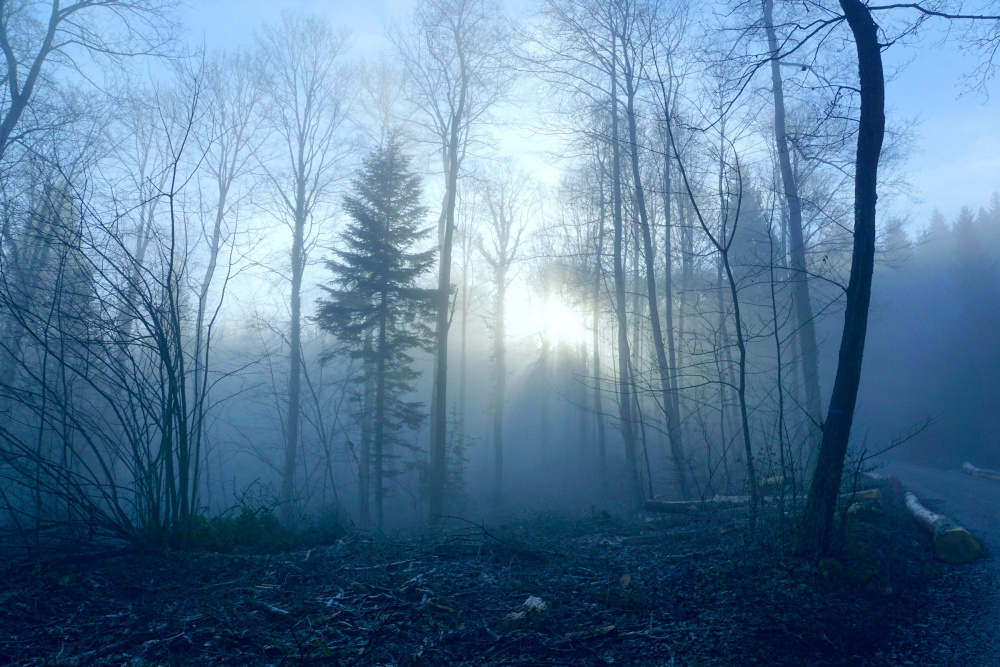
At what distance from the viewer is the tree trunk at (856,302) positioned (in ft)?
16.7

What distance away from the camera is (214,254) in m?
19.2

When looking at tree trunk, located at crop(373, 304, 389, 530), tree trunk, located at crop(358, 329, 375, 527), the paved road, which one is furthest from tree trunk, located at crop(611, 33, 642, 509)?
tree trunk, located at crop(358, 329, 375, 527)

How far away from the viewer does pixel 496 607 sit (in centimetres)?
442

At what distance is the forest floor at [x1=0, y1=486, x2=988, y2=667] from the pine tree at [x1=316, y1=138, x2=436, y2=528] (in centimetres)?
1074

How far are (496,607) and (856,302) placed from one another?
159 inches

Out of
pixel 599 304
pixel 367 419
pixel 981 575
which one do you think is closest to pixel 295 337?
pixel 367 419

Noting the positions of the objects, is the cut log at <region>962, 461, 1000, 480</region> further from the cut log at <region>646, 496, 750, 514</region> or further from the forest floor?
the forest floor

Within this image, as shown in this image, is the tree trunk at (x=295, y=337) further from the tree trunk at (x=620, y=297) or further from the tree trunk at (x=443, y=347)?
the tree trunk at (x=620, y=297)

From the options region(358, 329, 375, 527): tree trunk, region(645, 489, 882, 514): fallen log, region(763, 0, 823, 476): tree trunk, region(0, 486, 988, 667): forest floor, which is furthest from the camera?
region(358, 329, 375, 527): tree trunk

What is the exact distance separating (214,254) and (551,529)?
15791 mm

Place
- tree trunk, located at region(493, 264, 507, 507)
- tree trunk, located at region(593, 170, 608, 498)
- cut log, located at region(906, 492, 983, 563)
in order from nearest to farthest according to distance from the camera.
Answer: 1. cut log, located at region(906, 492, 983, 563)
2. tree trunk, located at region(593, 170, 608, 498)
3. tree trunk, located at region(493, 264, 507, 507)

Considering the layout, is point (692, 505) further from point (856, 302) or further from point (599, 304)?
point (599, 304)

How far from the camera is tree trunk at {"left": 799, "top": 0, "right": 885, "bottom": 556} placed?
5.10 metres

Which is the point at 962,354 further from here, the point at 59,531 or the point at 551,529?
the point at 59,531
